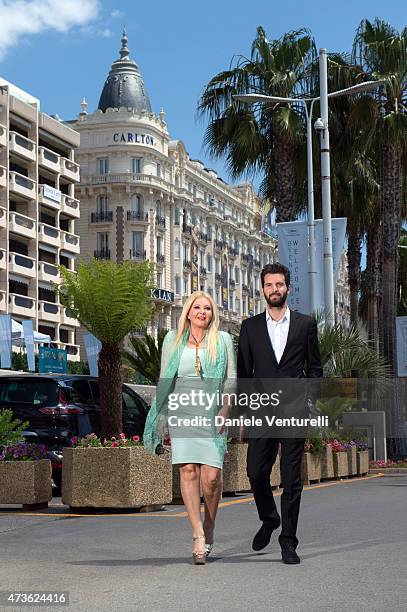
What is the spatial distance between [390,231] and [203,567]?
2267 centimetres

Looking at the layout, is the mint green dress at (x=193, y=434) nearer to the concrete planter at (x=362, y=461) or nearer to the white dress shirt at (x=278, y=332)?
the white dress shirt at (x=278, y=332)

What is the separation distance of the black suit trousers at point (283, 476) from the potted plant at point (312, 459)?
10.1 m

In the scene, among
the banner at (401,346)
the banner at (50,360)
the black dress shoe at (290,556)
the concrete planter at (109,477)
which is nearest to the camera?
the black dress shoe at (290,556)

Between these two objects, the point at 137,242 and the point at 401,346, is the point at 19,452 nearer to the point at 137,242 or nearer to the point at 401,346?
the point at 401,346

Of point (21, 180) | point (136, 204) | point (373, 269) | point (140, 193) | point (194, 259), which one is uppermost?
point (140, 193)

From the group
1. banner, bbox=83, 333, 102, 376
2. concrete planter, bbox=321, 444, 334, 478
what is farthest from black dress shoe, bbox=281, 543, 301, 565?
banner, bbox=83, 333, 102, 376

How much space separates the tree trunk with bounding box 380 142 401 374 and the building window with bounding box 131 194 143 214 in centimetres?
5914

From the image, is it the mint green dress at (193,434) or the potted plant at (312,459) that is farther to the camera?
the potted plant at (312,459)

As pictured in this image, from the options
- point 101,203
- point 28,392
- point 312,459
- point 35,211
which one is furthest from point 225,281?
point 28,392

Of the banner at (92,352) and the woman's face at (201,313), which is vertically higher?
the banner at (92,352)

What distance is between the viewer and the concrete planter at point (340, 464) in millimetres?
19047

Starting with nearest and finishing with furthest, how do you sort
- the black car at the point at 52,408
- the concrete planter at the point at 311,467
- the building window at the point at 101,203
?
the black car at the point at 52,408, the concrete planter at the point at 311,467, the building window at the point at 101,203

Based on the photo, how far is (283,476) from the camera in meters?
7.09

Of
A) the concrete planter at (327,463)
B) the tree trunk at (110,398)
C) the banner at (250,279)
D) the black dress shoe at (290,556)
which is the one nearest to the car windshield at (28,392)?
the tree trunk at (110,398)
